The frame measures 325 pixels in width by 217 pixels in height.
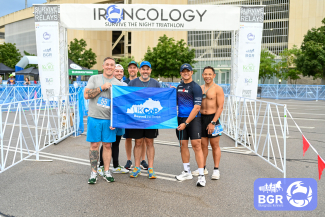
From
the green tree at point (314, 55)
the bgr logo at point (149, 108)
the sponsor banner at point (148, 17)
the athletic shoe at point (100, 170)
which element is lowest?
the athletic shoe at point (100, 170)

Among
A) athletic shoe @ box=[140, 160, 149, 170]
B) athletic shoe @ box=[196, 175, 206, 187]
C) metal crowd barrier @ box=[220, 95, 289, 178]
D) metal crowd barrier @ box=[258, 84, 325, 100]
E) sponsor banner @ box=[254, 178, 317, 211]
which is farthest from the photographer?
metal crowd barrier @ box=[258, 84, 325, 100]

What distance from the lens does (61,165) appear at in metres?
5.84

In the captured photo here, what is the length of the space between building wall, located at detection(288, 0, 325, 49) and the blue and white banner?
4666 cm

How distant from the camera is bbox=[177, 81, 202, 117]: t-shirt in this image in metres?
4.68

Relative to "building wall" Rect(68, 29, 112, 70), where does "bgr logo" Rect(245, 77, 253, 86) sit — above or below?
below

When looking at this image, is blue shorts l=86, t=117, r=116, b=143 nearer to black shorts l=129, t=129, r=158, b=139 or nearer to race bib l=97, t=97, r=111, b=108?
race bib l=97, t=97, r=111, b=108

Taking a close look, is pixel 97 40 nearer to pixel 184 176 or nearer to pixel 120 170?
pixel 120 170

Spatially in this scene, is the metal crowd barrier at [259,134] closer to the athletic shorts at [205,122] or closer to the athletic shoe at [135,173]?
the athletic shorts at [205,122]

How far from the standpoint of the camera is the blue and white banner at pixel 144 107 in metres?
4.96

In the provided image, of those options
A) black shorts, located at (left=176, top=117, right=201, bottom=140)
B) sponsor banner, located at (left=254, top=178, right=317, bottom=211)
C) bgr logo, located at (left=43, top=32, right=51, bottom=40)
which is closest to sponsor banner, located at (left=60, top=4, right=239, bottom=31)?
bgr logo, located at (left=43, top=32, right=51, bottom=40)

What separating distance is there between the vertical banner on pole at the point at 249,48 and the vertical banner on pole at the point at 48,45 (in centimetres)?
590

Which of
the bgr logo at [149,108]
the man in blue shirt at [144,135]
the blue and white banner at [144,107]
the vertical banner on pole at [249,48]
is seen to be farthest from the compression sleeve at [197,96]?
the vertical banner on pole at [249,48]

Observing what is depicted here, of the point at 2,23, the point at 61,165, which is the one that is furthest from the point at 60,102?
the point at 2,23

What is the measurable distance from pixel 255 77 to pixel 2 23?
93863mm
